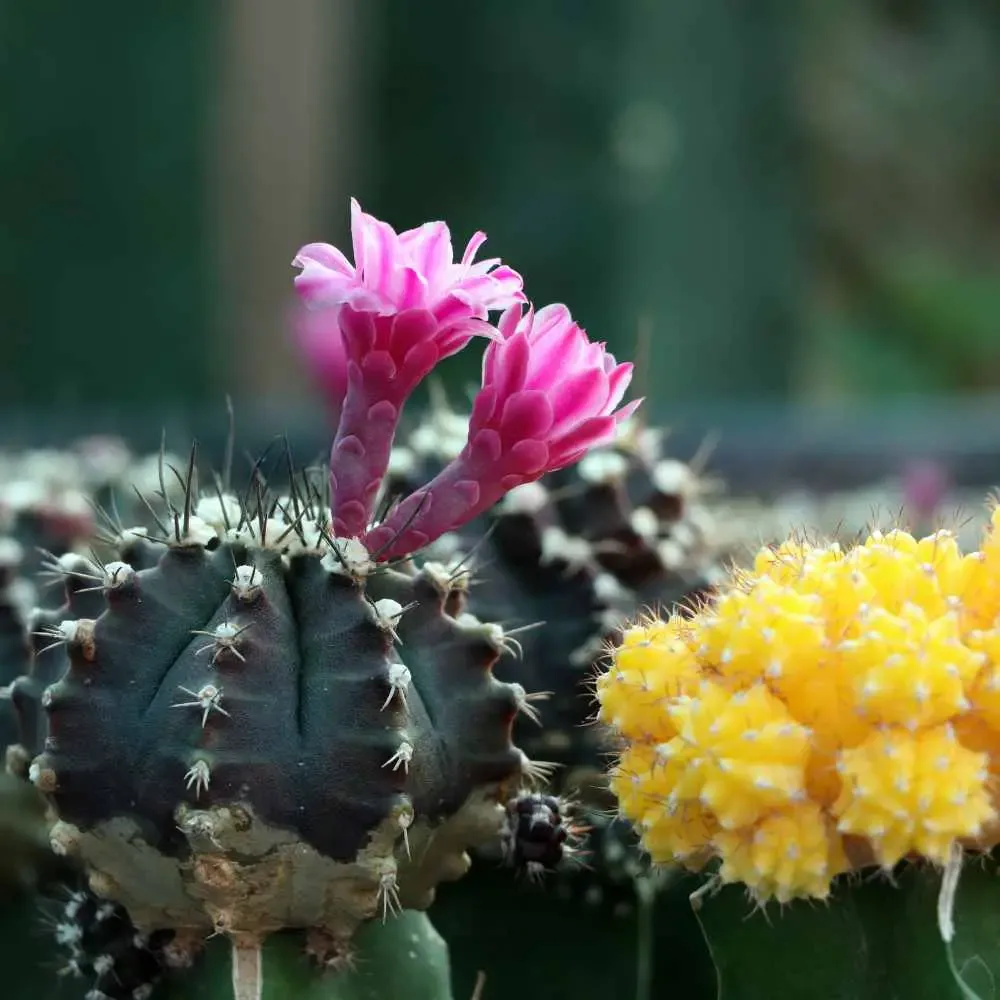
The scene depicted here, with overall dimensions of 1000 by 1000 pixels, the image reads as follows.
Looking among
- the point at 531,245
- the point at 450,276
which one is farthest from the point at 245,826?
the point at 531,245

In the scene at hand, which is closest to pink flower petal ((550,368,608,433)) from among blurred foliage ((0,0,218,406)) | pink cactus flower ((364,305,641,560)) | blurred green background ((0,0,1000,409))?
pink cactus flower ((364,305,641,560))

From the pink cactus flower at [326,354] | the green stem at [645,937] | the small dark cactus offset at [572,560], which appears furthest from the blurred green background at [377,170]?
the green stem at [645,937]

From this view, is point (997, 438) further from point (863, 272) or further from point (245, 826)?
point (863, 272)

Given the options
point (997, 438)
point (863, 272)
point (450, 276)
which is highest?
point (863, 272)

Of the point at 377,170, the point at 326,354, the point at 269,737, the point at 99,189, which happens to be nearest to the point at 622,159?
the point at 377,170

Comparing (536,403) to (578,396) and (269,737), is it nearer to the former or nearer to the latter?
(578,396)
